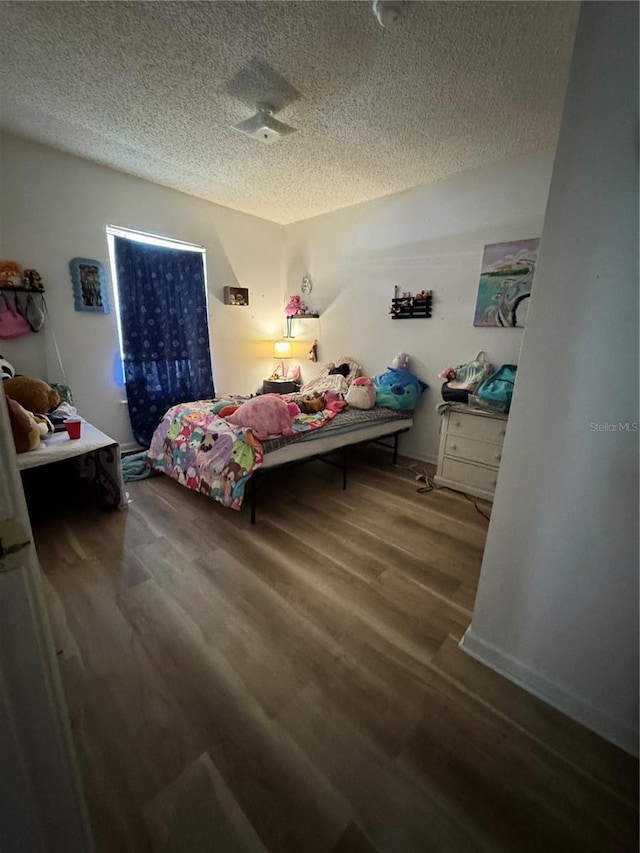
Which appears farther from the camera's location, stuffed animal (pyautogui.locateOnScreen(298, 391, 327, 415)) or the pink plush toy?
stuffed animal (pyautogui.locateOnScreen(298, 391, 327, 415))

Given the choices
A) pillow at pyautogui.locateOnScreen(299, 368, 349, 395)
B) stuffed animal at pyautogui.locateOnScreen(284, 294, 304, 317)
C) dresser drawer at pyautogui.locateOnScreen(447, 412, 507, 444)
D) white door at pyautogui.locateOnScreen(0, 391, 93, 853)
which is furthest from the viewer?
stuffed animal at pyautogui.locateOnScreen(284, 294, 304, 317)

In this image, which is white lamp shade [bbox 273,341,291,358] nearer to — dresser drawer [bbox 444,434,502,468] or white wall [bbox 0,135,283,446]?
white wall [bbox 0,135,283,446]

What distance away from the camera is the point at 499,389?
251cm

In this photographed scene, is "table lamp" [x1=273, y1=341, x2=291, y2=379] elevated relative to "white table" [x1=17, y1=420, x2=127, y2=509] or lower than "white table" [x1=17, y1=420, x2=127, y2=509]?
elevated

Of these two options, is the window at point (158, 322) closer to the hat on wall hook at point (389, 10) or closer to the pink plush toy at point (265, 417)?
the pink plush toy at point (265, 417)

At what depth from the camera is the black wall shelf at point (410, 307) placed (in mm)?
3211

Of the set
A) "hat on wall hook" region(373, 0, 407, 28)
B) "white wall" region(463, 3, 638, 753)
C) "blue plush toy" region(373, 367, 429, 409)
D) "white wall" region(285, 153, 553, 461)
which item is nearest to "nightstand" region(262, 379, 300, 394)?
"white wall" region(285, 153, 553, 461)

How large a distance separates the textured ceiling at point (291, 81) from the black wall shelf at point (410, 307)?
40.7 inches

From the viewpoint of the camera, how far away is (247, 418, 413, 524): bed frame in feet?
7.16

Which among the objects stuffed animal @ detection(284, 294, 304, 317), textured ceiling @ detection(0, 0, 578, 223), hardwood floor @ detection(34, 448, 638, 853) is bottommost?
hardwood floor @ detection(34, 448, 638, 853)

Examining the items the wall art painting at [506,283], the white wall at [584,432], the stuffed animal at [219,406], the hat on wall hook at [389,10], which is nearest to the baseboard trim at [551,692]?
the white wall at [584,432]

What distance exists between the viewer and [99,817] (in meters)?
0.88

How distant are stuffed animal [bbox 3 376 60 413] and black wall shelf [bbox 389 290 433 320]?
314 centimetres

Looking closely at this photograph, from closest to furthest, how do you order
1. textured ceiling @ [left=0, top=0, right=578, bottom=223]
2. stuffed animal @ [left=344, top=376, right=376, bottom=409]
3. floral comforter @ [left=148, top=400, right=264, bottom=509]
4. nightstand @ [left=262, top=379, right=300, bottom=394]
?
textured ceiling @ [left=0, top=0, right=578, bottom=223] < floral comforter @ [left=148, top=400, right=264, bottom=509] < stuffed animal @ [left=344, top=376, right=376, bottom=409] < nightstand @ [left=262, top=379, right=300, bottom=394]
